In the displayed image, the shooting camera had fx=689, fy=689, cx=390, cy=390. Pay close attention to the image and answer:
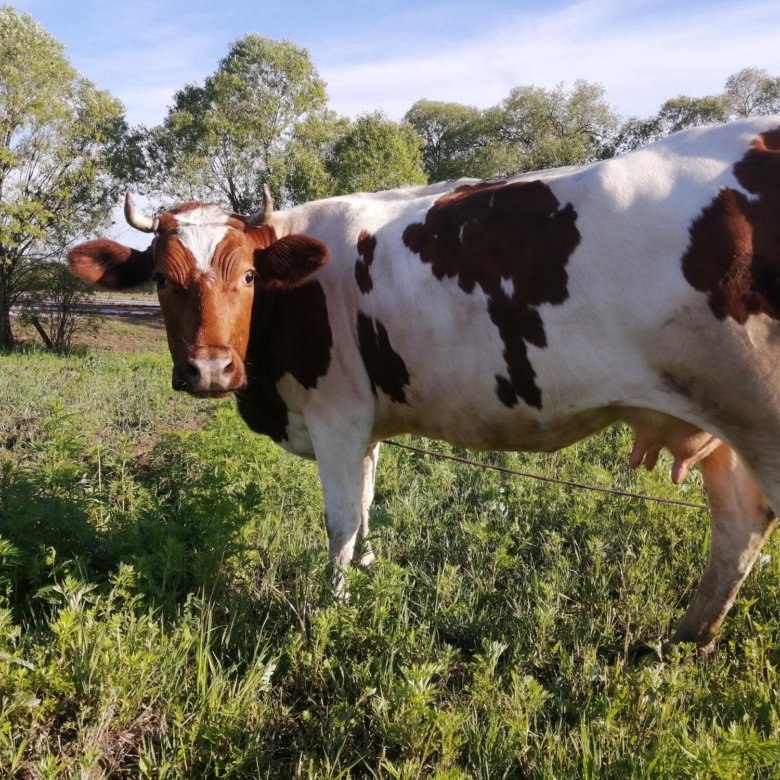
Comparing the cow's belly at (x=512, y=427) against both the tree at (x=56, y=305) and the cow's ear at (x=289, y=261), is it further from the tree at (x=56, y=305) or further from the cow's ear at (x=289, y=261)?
the tree at (x=56, y=305)

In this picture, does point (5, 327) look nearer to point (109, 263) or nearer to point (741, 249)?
point (109, 263)

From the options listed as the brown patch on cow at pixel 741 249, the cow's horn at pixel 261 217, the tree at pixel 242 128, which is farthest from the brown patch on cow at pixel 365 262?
the tree at pixel 242 128

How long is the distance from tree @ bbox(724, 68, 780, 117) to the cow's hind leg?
44652 millimetres

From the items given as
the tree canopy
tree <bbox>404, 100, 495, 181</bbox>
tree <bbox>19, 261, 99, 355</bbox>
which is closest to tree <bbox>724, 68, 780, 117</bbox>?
the tree canopy

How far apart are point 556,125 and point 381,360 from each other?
4370 cm

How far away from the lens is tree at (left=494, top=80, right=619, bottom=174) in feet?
134

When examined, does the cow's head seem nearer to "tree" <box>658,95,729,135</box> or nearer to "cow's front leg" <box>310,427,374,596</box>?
"cow's front leg" <box>310,427,374,596</box>

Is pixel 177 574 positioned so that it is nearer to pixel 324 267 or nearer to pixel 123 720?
pixel 123 720

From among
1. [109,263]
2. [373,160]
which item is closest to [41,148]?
[373,160]

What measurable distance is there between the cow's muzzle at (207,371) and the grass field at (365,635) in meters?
0.82

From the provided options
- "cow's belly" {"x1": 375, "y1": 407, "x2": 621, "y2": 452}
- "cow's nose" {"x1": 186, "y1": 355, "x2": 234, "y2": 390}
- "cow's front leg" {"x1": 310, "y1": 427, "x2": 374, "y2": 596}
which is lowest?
"cow's front leg" {"x1": 310, "y1": 427, "x2": 374, "y2": 596}

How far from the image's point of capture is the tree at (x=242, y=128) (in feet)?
98.1

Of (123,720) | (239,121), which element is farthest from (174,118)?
(123,720)

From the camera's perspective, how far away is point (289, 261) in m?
4.03
